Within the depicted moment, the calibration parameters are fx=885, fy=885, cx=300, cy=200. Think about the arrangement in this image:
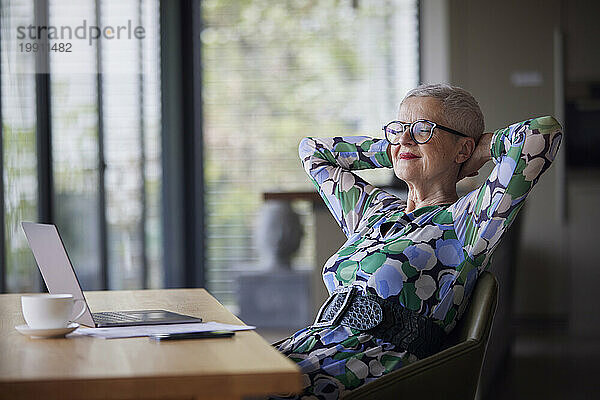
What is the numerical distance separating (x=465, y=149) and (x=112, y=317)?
0.90 metres

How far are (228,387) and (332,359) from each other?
613 mm

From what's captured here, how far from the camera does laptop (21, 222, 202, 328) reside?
1549 mm

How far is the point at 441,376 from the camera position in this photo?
1617 millimetres

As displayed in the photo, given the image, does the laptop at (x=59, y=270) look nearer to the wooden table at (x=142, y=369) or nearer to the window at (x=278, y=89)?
the wooden table at (x=142, y=369)

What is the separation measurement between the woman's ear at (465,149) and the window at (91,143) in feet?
7.29

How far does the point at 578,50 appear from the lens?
5254 mm

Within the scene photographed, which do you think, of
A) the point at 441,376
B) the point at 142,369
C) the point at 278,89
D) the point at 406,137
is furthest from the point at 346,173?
the point at 278,89

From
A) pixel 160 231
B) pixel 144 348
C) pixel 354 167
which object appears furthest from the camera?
pixel 160 231

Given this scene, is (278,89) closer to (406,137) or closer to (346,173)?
(346,173)

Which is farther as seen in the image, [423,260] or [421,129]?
[421,129]

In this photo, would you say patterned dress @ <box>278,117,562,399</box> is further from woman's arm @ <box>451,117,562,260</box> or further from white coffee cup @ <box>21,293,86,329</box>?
white coffee cup @ <box>21,293,86,329</box>

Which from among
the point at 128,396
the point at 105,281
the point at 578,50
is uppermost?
the point at 578,50

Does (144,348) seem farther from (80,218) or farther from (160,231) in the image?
(160,231)

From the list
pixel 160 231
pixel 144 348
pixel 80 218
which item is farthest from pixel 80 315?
pixel 160 231
